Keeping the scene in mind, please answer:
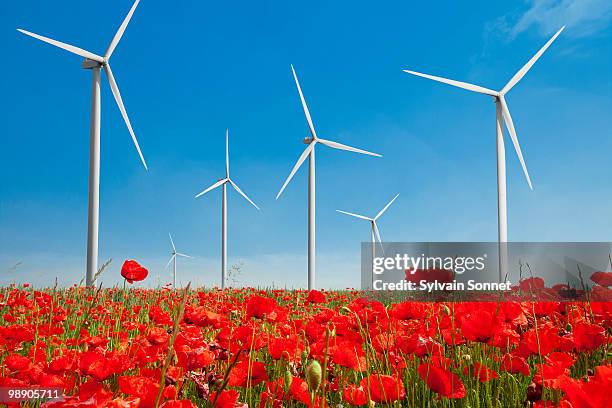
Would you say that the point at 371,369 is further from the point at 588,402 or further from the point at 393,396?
the point at 588,402

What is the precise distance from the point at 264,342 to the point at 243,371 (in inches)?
26.3

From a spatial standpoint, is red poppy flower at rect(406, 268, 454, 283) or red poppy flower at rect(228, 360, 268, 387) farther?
red poppy flower at rect(406, 268, 454, 283)

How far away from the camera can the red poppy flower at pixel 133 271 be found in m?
4.19

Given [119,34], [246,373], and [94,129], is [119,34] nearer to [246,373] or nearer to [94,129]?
[94,129]

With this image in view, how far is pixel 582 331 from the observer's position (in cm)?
283

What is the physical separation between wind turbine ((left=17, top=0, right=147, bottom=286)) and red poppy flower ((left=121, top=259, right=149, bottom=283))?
14.3 m

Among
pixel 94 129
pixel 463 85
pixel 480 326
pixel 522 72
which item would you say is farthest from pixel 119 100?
pixel 480 326

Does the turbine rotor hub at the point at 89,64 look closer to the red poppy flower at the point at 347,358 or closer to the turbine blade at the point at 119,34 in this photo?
the turbine blade at the point at 119,34

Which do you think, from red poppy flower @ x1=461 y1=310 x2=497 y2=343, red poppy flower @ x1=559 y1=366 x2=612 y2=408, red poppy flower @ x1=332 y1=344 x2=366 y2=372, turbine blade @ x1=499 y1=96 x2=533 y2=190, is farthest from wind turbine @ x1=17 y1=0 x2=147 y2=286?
red poppy flower @ x1=559 y1=366 x2=612 y2=408

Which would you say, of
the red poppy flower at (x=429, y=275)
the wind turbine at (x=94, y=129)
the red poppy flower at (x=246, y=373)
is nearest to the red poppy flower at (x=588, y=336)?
the red poppy flower at (x=246, y=373)

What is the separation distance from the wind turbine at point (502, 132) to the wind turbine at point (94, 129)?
1071 centimetres

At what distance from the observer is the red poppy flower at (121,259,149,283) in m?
4.19

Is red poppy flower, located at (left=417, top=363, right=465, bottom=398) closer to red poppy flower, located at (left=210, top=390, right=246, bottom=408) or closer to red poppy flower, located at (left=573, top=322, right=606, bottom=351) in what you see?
red poppy flower, located at (left=210, top=390, right=246, bottom=408)

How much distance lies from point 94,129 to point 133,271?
642 inches
